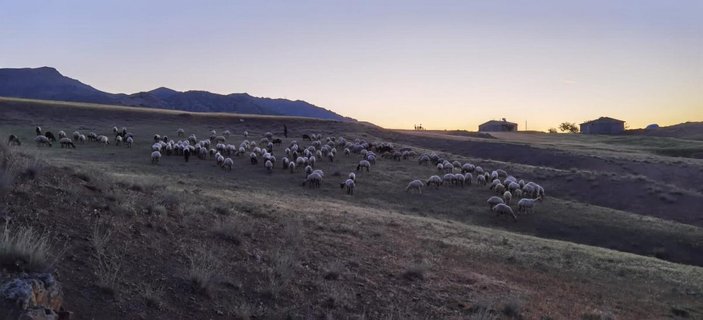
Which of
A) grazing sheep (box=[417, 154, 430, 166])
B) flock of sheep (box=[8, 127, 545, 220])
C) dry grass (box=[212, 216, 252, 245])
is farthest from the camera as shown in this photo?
grazing sheep (box=[417, 154, 430, 166])

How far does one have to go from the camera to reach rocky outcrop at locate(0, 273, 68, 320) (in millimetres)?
6109

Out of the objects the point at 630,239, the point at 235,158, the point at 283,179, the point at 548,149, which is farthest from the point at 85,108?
the point at 630,239

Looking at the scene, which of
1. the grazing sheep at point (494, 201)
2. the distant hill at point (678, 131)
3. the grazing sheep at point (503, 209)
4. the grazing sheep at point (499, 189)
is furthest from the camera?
the distant hill at point (678, 131)

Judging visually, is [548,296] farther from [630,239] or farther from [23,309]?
Answer: [630,239]

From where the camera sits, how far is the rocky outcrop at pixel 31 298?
611cm

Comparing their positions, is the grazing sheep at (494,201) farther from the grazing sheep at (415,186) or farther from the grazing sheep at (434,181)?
the grazing sheep at (434,181)

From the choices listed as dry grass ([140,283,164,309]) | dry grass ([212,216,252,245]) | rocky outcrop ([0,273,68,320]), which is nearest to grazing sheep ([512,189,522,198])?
dry grass ([212,216,252,245])

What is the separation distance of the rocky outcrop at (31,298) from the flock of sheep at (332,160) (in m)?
A: 27.7

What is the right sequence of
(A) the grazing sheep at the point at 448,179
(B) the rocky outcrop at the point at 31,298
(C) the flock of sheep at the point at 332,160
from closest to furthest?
(B) the rocky outcrop at the point at 31,298
(C) the flock of sheep at the point at 332,160
(A) the grazing sheep at the point at 448,179

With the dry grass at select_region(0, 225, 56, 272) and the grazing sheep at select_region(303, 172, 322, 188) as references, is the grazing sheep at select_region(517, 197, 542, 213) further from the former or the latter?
the dry grass at select_region(0, 225, 56, 272)

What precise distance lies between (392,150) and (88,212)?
4377 cm

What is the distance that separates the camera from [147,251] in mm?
9773

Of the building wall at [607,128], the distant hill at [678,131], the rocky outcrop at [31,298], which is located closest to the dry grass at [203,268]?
the rocky outcrop at [31,298]

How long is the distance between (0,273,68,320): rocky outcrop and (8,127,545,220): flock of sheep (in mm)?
27666
